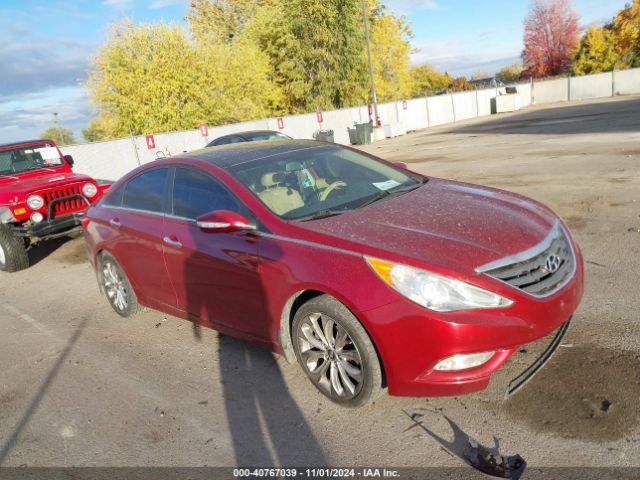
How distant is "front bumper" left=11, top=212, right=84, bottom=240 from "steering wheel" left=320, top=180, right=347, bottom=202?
5201mm

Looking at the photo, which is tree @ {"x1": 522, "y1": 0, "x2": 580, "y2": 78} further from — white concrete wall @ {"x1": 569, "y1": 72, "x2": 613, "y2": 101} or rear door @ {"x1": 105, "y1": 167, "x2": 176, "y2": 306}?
rear door @ {"x1": 105, "y1": 167, "x2": 176, "y2": 306}

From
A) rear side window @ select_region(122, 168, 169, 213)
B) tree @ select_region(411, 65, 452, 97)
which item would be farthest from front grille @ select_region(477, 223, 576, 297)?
tree @ select_region(411, 65, 452, 97)

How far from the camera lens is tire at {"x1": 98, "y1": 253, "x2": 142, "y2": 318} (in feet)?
16.3

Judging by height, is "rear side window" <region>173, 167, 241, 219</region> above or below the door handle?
above

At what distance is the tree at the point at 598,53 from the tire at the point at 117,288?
66174 millimetres

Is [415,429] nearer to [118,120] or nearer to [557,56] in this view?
[118,120]

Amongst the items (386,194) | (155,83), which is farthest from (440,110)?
(386,194)

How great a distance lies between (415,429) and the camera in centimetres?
292

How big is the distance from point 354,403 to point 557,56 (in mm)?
74125

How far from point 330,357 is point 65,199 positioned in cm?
643

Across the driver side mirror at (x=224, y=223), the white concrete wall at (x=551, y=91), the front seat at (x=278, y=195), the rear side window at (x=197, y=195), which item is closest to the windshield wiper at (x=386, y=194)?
the front seat at (x=278, y=195)

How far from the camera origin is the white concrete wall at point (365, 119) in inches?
752

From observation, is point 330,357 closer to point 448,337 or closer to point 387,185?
point 448,337

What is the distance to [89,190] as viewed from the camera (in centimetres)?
838
